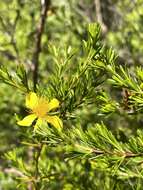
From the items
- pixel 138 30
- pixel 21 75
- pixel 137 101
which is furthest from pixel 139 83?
pixel 138 30

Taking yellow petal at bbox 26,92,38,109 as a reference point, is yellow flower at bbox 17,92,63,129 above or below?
below

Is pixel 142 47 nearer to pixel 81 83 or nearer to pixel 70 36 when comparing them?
pixel 70 36

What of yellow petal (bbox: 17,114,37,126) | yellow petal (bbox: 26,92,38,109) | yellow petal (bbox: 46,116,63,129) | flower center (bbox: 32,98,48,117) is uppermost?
yellow petal (bbox: 26,92,38,109)

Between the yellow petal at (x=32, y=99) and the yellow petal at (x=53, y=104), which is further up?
the yellow petal at (x=32, y=99)

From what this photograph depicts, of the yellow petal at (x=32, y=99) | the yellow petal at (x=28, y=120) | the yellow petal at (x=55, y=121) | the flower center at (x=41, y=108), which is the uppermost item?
the yellow petal at (x=32, y=99)
